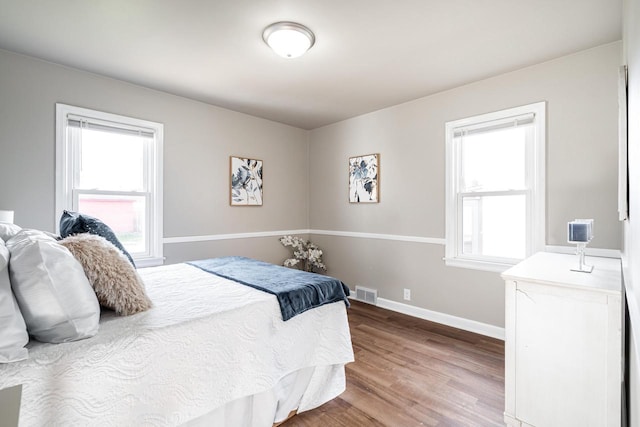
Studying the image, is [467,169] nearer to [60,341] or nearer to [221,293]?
[221,293]

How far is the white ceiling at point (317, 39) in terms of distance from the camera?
1875 millimetres

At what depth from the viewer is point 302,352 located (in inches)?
71.1

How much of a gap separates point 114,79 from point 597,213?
4457 mm

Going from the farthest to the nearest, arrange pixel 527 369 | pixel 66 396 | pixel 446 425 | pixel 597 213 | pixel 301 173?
pixel 301 173
pixel 597 213
pixel 446 425
pixel 527 369
pixel 66 396

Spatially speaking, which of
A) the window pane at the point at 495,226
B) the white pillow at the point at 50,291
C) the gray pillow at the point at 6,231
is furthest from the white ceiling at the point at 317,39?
the white pillow at the point at 50,291

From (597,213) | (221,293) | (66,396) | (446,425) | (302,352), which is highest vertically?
(597,213)

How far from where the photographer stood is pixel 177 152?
11.0 feet

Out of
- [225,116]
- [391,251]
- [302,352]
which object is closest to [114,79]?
[225,116]

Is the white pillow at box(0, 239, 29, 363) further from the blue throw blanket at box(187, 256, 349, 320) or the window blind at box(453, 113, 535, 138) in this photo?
the window blind at box(453, 113, 535, 138)

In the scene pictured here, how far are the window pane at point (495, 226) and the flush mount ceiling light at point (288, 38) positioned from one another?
7.26 feet

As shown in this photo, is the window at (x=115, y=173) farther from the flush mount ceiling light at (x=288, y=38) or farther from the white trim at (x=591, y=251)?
the white trim at (x=591, y=251)

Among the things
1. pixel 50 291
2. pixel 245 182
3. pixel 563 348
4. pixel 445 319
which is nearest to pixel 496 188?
pixel 445 319

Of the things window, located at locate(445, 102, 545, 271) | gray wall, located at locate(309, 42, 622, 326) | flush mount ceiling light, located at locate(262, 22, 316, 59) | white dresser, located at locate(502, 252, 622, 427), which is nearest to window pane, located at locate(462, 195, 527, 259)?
window, located at locate(445, 102, 545, 271)

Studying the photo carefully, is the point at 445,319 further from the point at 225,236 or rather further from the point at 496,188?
the point at 225,236
